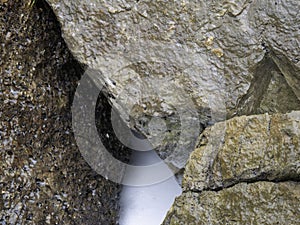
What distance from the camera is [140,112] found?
1.48 metres

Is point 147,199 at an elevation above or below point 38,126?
below

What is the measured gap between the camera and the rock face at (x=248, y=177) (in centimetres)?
119

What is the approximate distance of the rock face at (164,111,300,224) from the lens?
1.19m

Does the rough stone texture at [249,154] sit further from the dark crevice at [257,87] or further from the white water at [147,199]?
the white water at [147,199]

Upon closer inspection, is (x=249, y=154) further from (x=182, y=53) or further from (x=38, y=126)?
(x=38, y=126)

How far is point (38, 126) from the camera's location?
149 centimetres

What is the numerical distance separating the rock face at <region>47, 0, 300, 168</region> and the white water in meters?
0.38

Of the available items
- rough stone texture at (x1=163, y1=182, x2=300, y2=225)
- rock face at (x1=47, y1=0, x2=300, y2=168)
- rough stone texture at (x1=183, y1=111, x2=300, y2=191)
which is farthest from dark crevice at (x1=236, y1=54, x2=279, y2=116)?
rough stone texture at (x1=163, y1=182, x2=300, y2=225)

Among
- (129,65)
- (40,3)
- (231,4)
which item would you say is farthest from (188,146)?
(40,3)

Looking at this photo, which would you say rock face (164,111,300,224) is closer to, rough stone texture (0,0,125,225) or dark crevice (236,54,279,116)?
dark crevice (236,54,279,116)

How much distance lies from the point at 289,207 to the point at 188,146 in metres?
0.42

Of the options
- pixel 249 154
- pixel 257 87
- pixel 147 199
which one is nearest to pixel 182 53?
pixel 257 87

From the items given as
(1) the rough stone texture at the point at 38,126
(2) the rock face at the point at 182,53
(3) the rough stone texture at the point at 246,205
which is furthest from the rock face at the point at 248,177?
(1) the rough stone texture at the point at 38,126

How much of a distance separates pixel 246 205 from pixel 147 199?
0.67m
